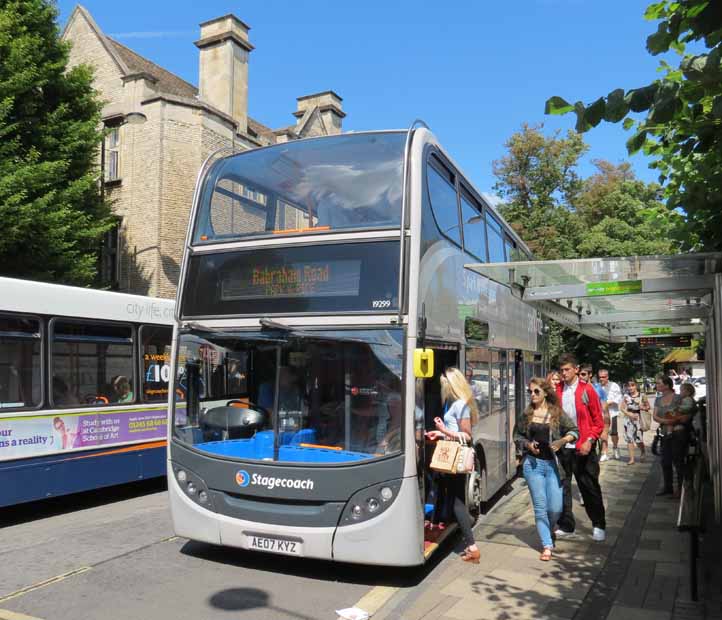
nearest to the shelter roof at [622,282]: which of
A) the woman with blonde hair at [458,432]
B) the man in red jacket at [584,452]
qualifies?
the man in red jacket at [584,452]

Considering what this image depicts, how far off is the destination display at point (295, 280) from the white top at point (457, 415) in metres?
1.39

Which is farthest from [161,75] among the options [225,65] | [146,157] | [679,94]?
[679,94]

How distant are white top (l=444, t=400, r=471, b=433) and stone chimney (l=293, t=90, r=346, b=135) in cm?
2708

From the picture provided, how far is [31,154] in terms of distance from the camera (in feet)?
50.1

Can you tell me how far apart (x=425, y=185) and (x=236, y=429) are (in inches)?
117

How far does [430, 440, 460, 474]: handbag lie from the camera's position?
6.26 metres

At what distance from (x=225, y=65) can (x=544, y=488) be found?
23507mm

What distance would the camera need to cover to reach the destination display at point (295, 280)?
602 cm

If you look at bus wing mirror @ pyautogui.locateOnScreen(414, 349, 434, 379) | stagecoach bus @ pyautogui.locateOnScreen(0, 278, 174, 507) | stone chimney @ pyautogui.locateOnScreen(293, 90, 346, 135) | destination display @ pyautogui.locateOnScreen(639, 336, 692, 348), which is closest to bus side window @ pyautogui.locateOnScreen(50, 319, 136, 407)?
stagecoach bus @ pyautogui.locateOnScreen(0, 278, 174, 507)

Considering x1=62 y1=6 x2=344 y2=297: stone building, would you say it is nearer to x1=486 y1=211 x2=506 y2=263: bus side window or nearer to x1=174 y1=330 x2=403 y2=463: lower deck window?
x1=486 y1=211 x2=506 y2=263: bus side window

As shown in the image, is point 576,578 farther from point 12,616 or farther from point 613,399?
point 613,399

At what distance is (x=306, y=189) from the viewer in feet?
22.5

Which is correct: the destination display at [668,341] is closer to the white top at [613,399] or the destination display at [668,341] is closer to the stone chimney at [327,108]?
the white top at [613,399]

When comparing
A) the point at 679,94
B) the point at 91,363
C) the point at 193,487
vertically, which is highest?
the point at 679,94
